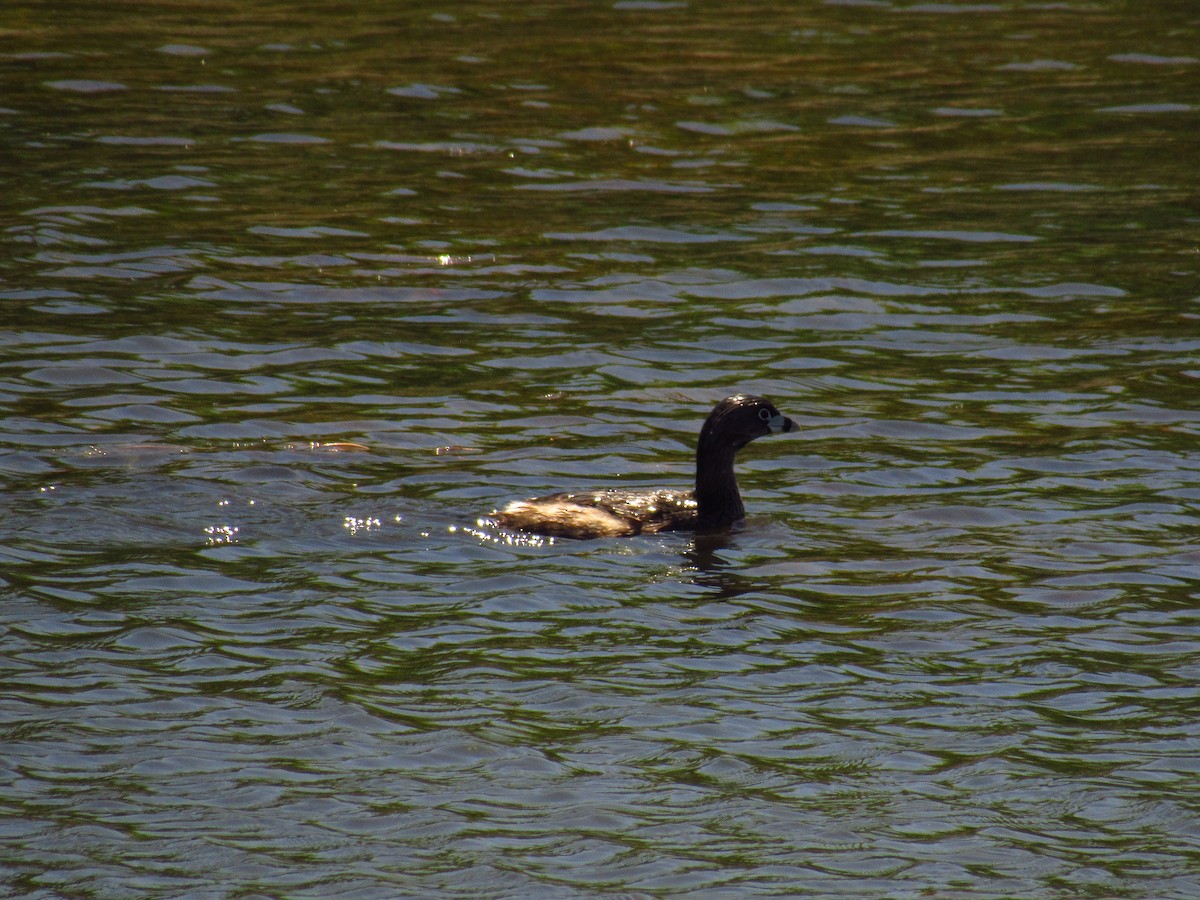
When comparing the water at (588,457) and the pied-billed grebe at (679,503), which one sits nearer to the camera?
the water at (588,457)

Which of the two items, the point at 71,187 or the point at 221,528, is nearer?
the point at 221,528

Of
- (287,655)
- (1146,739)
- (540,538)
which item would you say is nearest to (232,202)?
(540,538)

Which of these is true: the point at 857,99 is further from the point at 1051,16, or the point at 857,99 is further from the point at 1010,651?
the point at 1010,651

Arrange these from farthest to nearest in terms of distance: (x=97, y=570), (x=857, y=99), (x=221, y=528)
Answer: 1. (x=857, y=99)
2. (x=221, y=528)
3. (x=97, y=570)

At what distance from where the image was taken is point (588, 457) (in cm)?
1379

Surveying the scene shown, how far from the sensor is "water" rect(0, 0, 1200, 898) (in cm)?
819

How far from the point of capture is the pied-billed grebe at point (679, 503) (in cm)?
1205

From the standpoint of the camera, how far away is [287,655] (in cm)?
988

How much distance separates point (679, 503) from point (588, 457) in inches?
48.6

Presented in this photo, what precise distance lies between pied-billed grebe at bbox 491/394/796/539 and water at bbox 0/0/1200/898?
176 mm

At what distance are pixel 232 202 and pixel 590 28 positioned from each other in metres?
8.90

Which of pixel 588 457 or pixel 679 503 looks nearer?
pixel 679 503

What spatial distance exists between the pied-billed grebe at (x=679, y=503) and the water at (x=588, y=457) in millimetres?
176

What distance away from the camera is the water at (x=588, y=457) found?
26.9 ft
